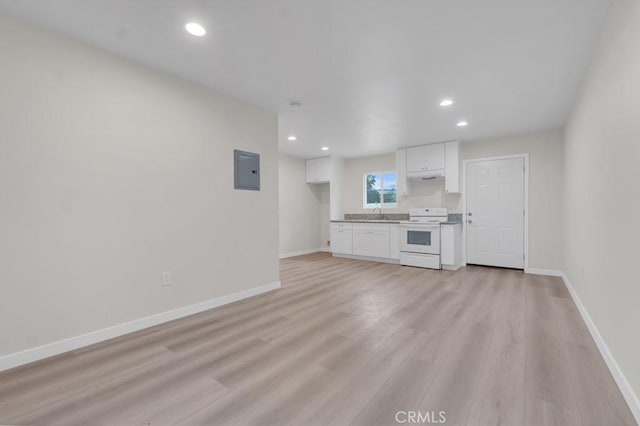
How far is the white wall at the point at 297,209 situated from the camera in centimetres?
673

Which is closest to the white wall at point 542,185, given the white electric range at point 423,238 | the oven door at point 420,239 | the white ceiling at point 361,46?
the white ceiling at point 361,46

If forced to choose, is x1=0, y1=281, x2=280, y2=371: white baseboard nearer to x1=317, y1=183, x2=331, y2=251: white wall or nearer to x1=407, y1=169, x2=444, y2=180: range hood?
x1=407, y1=169, x2=444, y2=180: range hood

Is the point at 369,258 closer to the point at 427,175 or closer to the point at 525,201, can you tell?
the point at 427,175

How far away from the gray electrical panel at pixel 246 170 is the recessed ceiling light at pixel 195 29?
1.37 metres

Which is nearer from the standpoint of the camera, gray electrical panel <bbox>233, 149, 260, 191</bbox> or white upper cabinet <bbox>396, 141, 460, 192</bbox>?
gray electrical panel <bbox>233, 149, 260, 191</bbox>

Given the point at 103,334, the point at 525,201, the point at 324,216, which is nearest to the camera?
the point at 103,334

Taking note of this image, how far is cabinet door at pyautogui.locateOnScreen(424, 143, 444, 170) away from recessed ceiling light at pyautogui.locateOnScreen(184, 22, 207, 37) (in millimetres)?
4649

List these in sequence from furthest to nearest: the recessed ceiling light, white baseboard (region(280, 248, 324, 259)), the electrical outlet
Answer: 1. white baseboard (region(280, 248, 324, 259))
2. the electrical outlet
3. the recessed ceiling light

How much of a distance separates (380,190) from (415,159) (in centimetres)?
129

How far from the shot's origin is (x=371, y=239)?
20.0 ft

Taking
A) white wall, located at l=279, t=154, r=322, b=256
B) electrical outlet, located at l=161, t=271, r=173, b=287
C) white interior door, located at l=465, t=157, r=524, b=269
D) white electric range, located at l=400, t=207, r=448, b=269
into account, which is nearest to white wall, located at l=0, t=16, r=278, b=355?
electrical outlet, located at l=161, t=271, r=173, b=287

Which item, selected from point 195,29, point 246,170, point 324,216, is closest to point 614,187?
point 195,29

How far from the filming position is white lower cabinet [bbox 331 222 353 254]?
6.44m

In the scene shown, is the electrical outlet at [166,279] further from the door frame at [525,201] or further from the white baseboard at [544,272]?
the white baseboard at [544,272]
